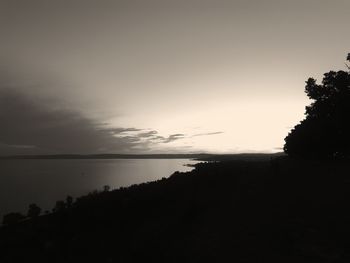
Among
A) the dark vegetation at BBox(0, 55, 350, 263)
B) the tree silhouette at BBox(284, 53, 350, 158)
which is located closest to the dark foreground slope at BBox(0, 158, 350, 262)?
the dark vegetation at BBox(0, 55, 350, 263)

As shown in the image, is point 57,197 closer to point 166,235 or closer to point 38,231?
point 38,231

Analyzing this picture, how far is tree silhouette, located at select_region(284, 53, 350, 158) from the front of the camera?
43.3 m

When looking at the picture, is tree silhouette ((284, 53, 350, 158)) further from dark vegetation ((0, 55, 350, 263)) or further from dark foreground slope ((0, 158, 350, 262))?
dark foreground slope ((0, 158, 350, 262))

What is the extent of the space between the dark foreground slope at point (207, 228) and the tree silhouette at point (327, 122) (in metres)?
15.3

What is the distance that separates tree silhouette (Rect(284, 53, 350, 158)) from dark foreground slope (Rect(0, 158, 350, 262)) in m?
15.3

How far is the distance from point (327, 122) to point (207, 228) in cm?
3284

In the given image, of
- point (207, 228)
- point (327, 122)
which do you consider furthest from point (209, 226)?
point (327, 122)

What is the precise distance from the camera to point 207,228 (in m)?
17.1

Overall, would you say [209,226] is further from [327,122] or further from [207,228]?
[327,122]

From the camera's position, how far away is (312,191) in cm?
2402

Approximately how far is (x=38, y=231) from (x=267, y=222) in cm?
1446

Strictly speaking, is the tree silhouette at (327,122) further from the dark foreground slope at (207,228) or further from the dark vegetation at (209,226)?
the dark foreground slope at (207,228)

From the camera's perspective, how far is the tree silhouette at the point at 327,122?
142 ft

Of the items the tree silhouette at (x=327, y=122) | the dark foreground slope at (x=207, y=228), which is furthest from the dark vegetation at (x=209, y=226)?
the tree silhouette at (x=327, y=122)
